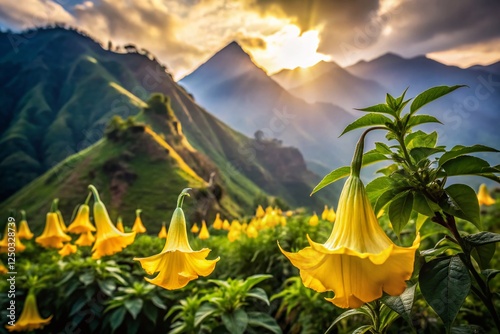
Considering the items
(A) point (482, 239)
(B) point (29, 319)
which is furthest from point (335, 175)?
(B) point (29, 319)

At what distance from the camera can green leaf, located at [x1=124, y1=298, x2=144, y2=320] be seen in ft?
11.0

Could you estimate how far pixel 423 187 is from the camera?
1011mm

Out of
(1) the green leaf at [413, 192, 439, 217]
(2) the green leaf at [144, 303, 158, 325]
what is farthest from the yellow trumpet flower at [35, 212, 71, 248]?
(1) the green leaf at [413, 192, 439, 217]

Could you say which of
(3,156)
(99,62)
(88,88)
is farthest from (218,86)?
(3,156)

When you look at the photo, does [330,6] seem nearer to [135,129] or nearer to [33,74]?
[135,129]

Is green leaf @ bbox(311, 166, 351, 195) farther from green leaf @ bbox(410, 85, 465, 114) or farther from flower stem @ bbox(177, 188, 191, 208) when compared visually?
flower stem @ bbox(177, 188, 191, 208)

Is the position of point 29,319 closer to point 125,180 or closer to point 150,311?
point 150,311

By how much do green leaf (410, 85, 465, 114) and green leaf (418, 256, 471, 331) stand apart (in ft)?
1.64

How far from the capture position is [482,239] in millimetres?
990

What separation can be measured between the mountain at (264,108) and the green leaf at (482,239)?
12986 cm

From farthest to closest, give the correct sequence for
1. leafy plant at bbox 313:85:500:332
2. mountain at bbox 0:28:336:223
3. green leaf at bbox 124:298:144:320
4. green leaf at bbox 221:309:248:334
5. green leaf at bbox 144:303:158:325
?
mountain at bbox 0:28:336:223 < green leaf at bbox 144:303:158:325 < green leaf at bbox 124:298:144:320 < green leaf at bbox 221:309:248:334 < leafy plant at bbox 313:85:500:332

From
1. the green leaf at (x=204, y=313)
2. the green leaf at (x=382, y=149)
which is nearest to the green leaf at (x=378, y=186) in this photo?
the green leaf at (x=382, y=149)

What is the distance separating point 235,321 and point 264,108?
152887 mm

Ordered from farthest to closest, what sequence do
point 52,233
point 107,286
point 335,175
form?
1. point 107,286
2. point 52,233
3. point 335,175
